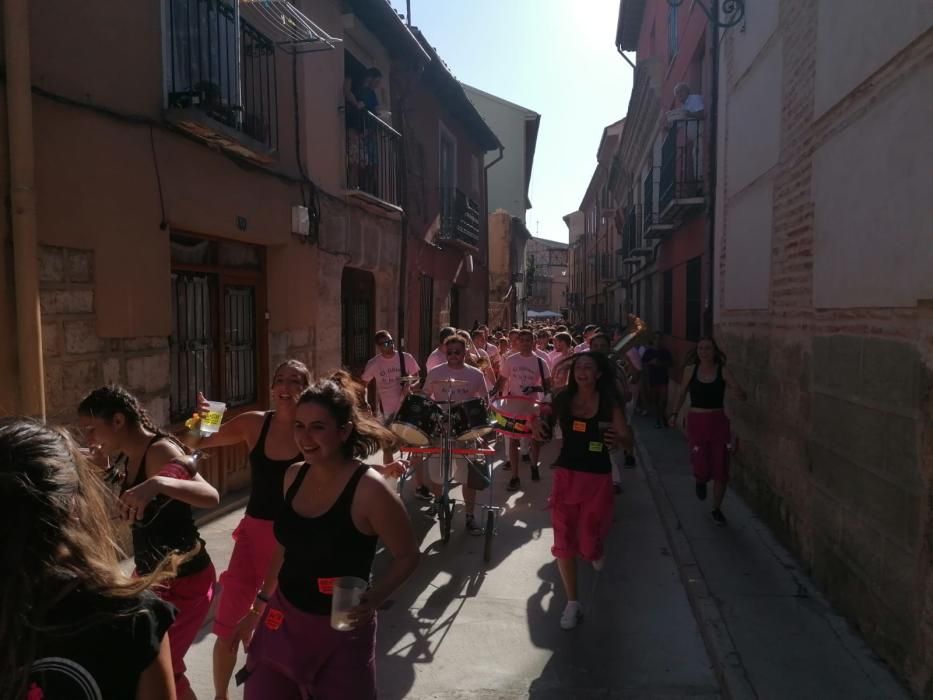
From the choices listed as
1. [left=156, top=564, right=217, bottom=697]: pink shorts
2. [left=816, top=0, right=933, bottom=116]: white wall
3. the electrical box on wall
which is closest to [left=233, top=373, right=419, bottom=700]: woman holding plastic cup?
[left=156, top=564, right=217, bottom=697]: pink shorts

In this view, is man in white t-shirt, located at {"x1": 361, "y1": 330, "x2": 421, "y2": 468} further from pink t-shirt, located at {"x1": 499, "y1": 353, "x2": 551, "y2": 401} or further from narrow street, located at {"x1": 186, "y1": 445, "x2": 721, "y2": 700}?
narrow street, located at {"x1": 186, "y1": 445, "x2": 721, "y2": 700}

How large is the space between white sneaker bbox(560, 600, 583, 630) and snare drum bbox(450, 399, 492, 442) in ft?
4.88

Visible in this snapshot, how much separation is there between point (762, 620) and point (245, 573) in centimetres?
306

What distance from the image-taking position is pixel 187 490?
2795 mm

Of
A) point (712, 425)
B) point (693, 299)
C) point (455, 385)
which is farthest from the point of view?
point (693, 299)

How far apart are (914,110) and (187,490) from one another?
371cm

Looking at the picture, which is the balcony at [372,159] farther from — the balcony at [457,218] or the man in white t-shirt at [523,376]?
the man in white t-shirt at [523,376]

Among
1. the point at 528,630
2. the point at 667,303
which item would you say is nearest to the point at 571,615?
the point at 528,630

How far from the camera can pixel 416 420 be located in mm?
5461

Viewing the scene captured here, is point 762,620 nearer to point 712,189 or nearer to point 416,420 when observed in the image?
point 416,420

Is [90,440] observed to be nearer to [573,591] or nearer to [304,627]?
[304,627]

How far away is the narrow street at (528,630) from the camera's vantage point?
3.74 m

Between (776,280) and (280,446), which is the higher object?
(776,280)

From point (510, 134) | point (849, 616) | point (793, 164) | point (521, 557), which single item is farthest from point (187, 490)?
point (510, 134)
